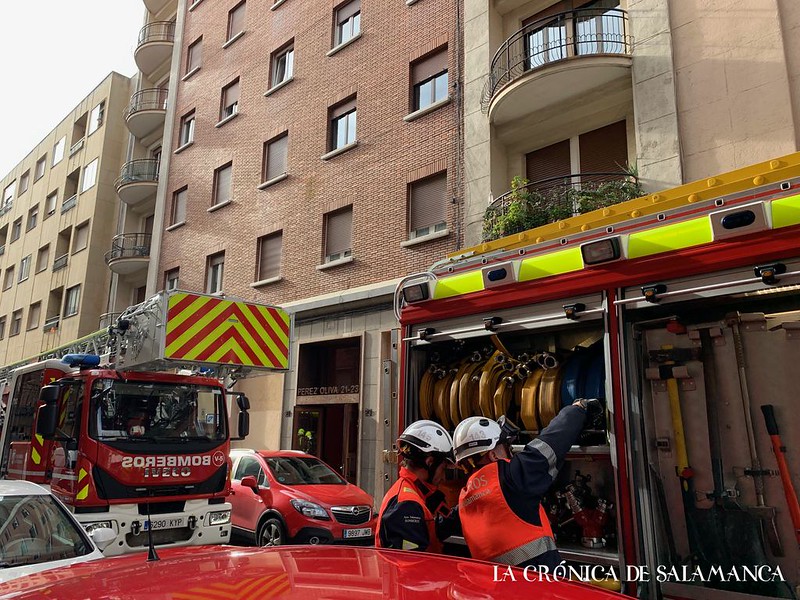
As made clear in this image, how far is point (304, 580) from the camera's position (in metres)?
1.75

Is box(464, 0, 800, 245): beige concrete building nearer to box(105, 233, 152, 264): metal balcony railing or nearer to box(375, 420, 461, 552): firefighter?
box(375, 420, 461, 552): firefighter

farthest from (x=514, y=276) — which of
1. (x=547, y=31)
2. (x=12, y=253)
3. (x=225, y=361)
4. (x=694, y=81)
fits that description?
(x=12, y=253)

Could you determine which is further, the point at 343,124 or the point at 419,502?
the point at 343,124

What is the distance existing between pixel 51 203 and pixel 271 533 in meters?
27.8

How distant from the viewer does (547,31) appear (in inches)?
434

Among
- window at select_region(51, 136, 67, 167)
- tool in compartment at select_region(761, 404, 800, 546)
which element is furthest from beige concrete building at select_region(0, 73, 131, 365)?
tool in compartment at select_region(761, 404, 800, 546)

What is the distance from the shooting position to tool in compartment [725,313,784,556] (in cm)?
302

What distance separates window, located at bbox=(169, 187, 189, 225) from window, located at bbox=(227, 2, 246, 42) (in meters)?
5.18

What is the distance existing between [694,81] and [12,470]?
1129 cm

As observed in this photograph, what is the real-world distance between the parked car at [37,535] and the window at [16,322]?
28.8 metres

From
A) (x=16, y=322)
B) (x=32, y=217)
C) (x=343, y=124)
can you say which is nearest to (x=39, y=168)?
(x=32, y=217)

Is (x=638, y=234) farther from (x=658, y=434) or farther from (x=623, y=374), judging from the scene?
(x=658, y=434)

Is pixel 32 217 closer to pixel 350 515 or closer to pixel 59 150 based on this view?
pixel 59 150

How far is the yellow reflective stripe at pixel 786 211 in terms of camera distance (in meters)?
2.77
